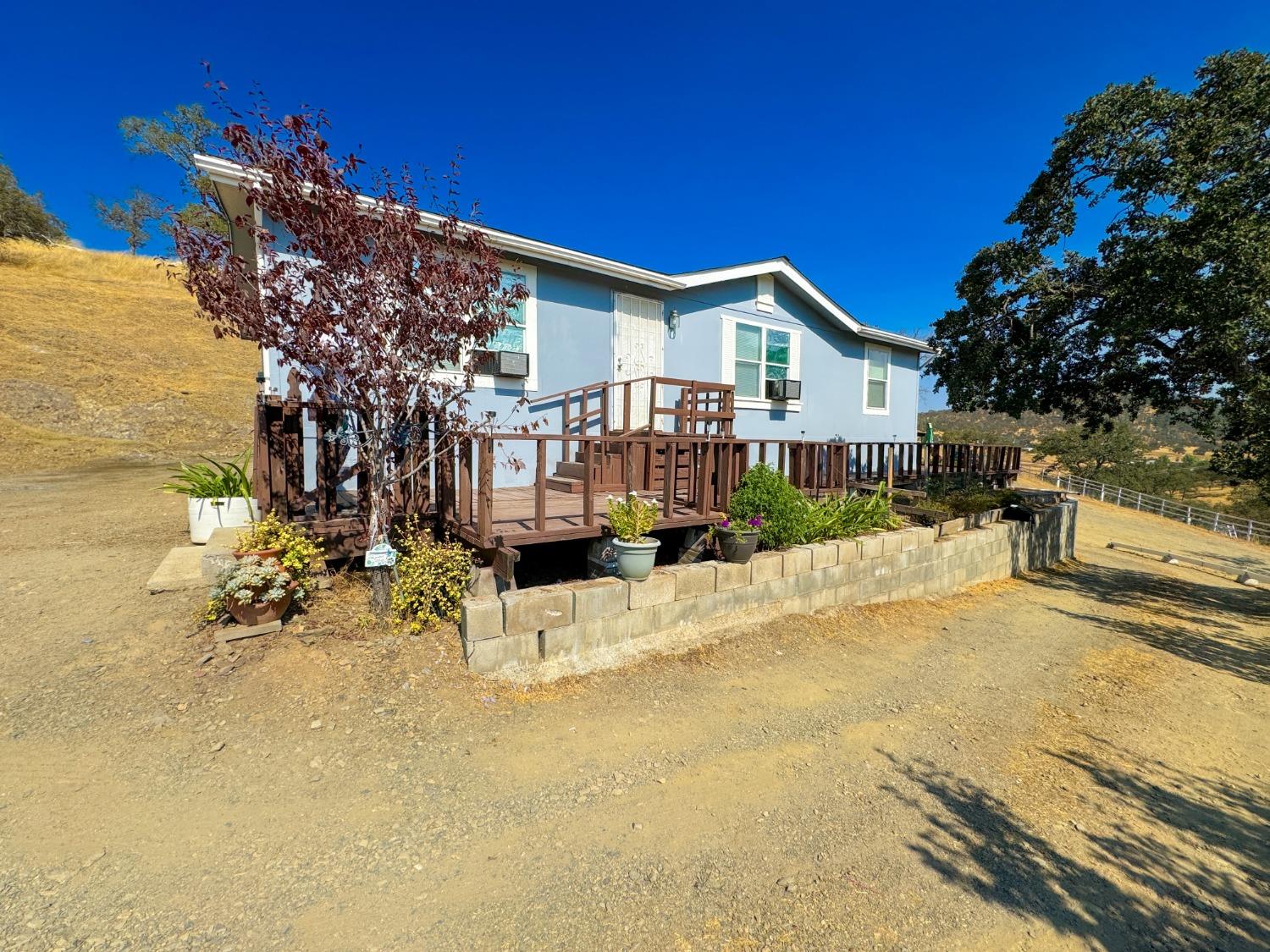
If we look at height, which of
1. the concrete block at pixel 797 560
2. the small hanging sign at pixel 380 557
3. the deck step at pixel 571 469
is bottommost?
the concrete block at pixel 797 560

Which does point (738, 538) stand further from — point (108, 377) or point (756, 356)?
point (108, 377)

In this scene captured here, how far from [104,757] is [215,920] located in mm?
1404

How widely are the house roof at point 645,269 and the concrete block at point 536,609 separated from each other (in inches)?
117

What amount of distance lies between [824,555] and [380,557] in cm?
427

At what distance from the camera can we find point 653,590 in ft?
14.8

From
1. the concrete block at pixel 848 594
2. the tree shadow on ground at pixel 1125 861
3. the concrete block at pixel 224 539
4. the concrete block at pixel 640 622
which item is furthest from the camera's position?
the concrete block at pixel 848 594

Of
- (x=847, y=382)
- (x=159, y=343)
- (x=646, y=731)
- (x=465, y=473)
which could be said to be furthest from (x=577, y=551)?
(x=159, y=343)

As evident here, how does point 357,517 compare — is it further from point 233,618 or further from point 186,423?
point 186,423

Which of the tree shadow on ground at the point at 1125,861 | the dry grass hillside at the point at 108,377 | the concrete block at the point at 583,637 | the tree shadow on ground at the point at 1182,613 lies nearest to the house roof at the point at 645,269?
the concrete block at the point at 583,637

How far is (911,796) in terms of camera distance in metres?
3.03

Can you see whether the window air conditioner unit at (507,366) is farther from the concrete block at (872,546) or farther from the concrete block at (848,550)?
the concrete block at (872,546)

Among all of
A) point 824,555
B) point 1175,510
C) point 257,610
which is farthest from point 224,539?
point 1175,510

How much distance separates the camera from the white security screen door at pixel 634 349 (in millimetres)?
8508

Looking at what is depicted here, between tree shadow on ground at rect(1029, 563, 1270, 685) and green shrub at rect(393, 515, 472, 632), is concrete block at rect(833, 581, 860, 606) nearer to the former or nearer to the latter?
tree shadow on ground at rect(1029, 563, 1270, 685)
